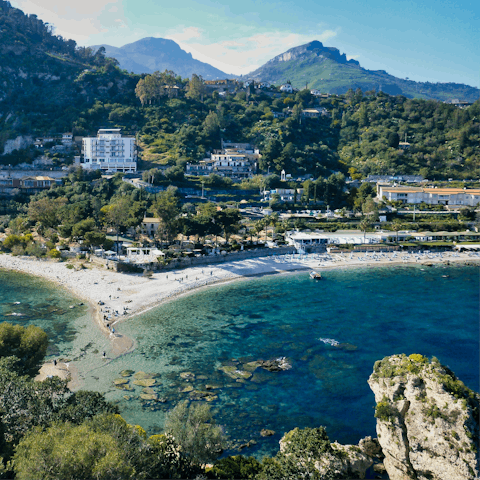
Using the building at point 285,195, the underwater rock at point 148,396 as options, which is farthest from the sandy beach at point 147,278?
the building at point 285,195

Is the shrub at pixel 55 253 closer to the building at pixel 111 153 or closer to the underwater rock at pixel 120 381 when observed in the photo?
the underwater rock at pixel 120 381

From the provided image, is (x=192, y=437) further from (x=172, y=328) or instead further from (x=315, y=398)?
(x=172, y=328)

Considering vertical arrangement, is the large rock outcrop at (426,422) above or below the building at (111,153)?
below

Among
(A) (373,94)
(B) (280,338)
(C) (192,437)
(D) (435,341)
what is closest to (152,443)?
(C) (192,437)

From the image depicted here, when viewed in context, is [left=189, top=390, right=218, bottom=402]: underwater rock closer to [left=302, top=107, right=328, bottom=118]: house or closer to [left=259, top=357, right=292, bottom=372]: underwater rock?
[left=259, top=357, right=292, bottom=372]: underwater rock

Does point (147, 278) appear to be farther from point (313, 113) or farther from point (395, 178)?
point (313, 113)

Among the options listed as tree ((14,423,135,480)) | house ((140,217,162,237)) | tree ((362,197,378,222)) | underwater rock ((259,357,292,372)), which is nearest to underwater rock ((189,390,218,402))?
underwater rock ((259,357,292,372))
